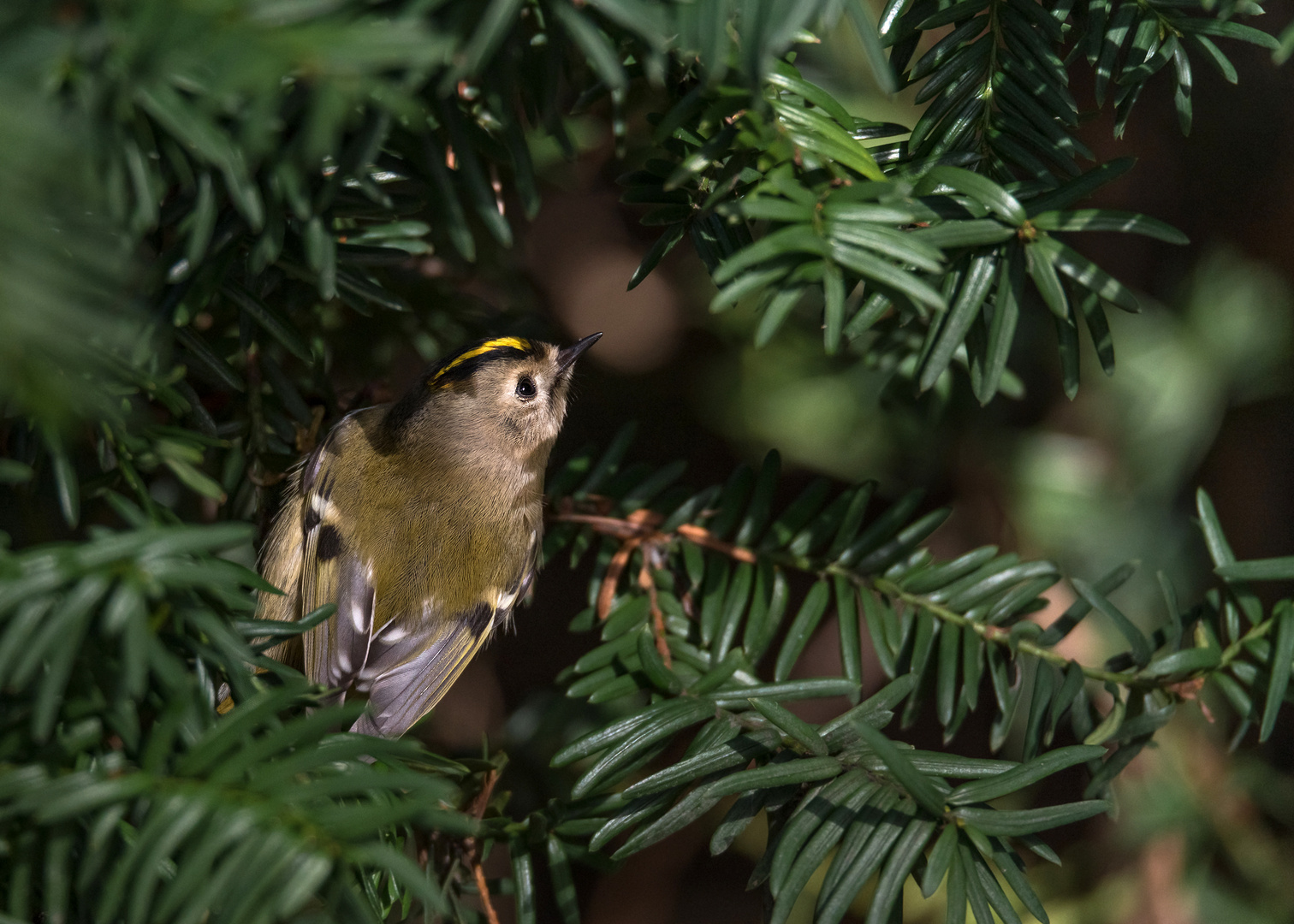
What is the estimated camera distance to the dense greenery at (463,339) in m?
0.31

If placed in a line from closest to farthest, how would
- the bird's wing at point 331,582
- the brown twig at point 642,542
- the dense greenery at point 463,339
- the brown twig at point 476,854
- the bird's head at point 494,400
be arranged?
the dense greenery at point 463,339, the brown twig at point 476,854, the brown twig at point 642,542, the bird's wing at point 331,582, the bird's head at point 494,400

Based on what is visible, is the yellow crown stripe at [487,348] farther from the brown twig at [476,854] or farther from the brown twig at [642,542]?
the brown twig at [476,854]

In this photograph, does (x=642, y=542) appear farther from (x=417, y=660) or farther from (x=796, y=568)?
(x=417, y=660)

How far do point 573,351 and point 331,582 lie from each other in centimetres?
37

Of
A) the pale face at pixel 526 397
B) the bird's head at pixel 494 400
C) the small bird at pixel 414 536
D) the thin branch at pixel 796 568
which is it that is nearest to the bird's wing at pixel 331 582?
the small bird at pixel 414 536

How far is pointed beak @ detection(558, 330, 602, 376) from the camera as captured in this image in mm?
995

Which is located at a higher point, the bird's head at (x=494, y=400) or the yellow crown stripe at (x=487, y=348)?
the yellow crown stripe at (x=487, y=348)

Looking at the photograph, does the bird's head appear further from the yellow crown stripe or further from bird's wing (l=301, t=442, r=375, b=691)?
bird's wing (l=301, t=442, r=375, b=691)

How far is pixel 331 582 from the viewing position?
104 cm

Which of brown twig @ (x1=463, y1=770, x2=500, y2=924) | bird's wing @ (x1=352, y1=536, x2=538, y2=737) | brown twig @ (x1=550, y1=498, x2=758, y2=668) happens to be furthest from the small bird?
brown twig @ (x1=463, y1=770, x2=500, y2=924)

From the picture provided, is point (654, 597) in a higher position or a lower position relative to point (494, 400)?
higher

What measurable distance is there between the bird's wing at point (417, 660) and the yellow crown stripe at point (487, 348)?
0.22 metres

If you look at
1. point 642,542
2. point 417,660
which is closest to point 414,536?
point 417,660

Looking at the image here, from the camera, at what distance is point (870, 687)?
3.78 feet
